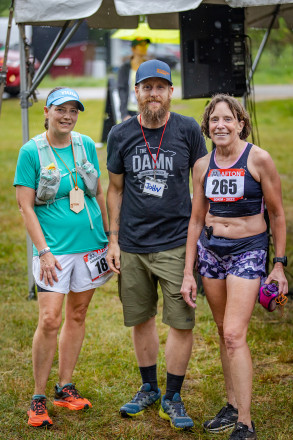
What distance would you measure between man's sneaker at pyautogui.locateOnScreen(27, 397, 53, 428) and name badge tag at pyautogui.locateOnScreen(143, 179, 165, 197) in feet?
4.71

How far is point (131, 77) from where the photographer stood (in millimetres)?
7895

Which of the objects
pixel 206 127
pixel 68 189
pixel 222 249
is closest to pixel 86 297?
pixel 68 189

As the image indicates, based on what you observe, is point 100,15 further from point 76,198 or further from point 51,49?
point 76,198

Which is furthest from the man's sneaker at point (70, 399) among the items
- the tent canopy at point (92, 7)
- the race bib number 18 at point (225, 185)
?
the tent canopy at point (92, 7)

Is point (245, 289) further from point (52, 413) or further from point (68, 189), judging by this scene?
point (52, 413)

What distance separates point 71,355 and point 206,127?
1.69m

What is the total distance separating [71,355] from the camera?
3889 millimetres

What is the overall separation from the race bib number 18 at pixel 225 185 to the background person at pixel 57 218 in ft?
2.59

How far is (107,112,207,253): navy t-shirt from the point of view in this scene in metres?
3.51

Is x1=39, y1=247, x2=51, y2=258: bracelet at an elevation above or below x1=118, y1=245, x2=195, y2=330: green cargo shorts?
above

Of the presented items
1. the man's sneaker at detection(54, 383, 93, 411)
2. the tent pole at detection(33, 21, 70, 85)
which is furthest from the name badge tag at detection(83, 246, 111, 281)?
the tent pole at detection(33, 21, 70, 85)

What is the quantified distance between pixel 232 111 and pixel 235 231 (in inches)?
26.0

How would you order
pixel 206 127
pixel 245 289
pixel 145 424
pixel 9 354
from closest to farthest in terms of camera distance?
pixel 245 289
pixel 206 127
pixel 145 424
pixel 9 354

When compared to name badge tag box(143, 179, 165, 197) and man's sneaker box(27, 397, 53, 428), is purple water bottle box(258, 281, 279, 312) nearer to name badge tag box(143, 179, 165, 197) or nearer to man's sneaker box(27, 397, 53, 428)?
name badge tag box(143, 179, 165, 197)
